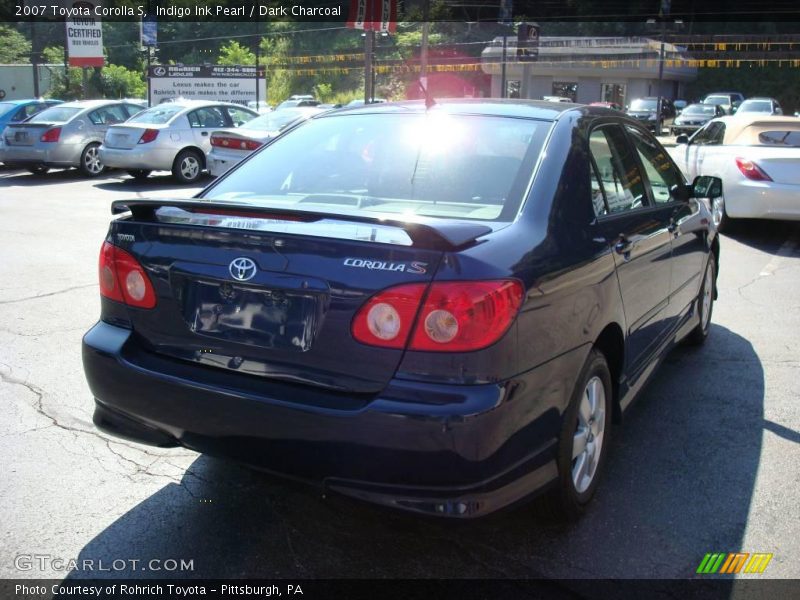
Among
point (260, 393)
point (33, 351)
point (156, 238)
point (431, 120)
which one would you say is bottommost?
point (33, 351)

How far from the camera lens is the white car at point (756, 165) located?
9.33 metres

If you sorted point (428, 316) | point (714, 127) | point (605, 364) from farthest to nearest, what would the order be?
point (714, 127), point (605, 364), point (428, 316)

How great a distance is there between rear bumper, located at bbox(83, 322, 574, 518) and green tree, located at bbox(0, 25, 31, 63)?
64953 mm

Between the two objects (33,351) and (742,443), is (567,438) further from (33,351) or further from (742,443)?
(33,351)

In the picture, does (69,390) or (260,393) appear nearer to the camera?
(260,393)

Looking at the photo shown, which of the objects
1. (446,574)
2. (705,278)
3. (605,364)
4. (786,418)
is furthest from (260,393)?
(705,278)

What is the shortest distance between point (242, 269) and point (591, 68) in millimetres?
57670

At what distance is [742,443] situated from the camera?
3.97 m

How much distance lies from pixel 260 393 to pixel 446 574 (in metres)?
0.95

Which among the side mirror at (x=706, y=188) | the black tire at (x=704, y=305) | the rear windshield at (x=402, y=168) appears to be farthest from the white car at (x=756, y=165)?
the rear windshield at (x=402, y=168)

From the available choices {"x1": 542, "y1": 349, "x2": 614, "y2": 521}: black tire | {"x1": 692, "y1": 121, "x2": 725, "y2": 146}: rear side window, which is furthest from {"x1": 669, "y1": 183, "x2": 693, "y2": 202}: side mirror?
{"x1": 692, "y1": 121, "x2": 725, "y2": 146}: rear side window

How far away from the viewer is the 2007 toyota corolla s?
8.11 feet

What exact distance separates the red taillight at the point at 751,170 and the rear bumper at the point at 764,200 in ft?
0.20

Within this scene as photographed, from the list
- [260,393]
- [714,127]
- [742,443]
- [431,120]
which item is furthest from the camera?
[714,127]
